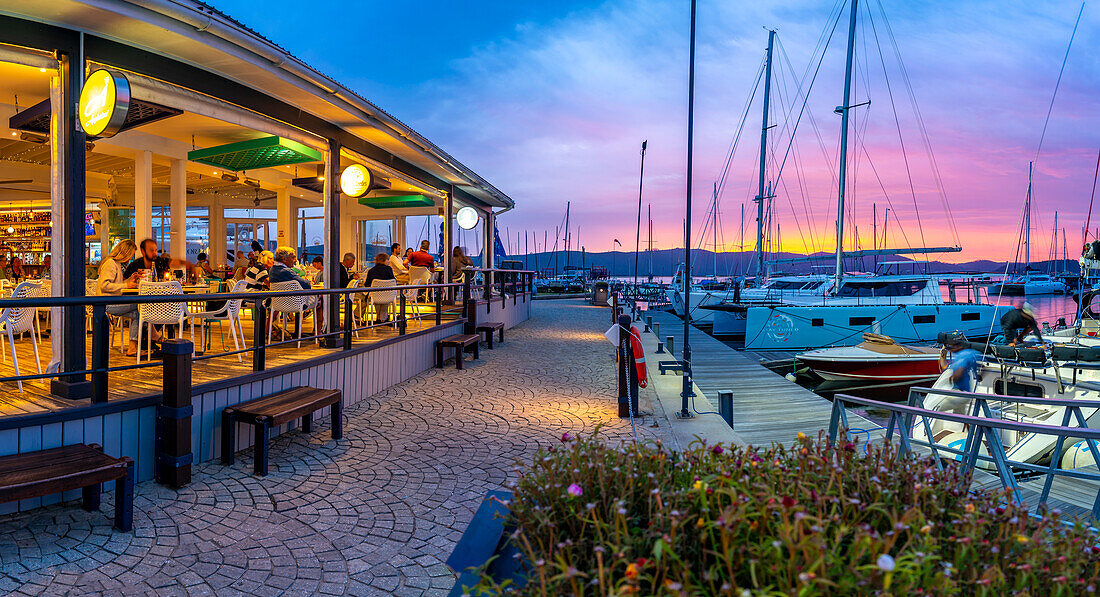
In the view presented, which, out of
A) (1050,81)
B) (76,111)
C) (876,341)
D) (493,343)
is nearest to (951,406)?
(876,341)

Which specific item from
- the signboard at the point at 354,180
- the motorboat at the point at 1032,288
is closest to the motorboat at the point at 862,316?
the signboard at the point at 354,180

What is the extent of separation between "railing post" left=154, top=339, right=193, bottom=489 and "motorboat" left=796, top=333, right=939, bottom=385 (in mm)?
14493

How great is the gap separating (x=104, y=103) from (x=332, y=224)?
4.26m

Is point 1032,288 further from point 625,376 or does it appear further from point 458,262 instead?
point 625,376

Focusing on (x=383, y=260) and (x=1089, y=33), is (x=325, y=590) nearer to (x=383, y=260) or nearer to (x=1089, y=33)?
(x=383, y=260)

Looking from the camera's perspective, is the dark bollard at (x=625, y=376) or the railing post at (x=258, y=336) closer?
the railing post at (x=258, y=336)

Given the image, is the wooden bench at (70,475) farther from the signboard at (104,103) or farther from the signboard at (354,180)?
the signboard at (354,180)

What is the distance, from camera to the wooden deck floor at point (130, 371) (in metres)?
4.52

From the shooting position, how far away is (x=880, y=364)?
1456cm

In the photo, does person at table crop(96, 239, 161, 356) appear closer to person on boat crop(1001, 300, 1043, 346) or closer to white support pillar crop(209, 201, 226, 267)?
white support pillar crop(209, 201, 226, 267)

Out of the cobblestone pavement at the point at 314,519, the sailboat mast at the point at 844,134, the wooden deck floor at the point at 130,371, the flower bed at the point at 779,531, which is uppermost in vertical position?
the sailboat mast at the point at 844,134

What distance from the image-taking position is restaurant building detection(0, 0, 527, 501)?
17.0 ft

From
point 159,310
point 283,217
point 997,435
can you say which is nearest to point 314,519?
point 159,310

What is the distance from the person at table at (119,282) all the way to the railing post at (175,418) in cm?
320
